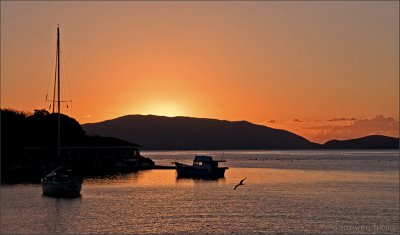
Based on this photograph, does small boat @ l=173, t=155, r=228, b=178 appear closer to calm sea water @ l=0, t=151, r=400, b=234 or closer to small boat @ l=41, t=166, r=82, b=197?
calm sea water @ l=0, t=151, r=400, b=234

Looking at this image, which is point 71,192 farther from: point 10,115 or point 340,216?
point 10,115

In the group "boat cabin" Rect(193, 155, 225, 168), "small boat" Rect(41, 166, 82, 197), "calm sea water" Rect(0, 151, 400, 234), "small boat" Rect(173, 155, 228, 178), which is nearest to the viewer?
"calm sea water" Rect(0, 151, 400, 234)

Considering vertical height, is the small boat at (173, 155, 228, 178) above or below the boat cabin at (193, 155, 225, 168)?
below

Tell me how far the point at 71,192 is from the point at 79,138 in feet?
222

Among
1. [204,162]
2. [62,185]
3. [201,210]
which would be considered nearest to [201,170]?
[204,162]

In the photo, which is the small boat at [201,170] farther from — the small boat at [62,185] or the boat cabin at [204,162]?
the small boat at [62,185]

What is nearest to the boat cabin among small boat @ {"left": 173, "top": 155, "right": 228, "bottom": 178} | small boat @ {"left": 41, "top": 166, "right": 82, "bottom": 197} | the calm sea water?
small boat @ {"left": 173, "top": 155, "right": 228, "bottom": 178}

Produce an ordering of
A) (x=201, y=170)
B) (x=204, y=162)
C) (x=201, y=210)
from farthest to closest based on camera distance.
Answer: (x=204, y=162), (x=201, y=170), (x=201, y=210)

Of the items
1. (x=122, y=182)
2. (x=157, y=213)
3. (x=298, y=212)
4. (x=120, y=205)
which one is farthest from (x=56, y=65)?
(x=298, y=212)

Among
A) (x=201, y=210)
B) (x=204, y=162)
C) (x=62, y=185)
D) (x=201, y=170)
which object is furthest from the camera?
(x=204, y=162)

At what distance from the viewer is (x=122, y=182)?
9494 centimetres

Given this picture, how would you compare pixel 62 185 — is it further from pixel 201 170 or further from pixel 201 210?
Answer: pixel 201 170

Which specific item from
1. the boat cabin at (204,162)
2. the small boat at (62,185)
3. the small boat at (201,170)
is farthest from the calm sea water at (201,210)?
the boat cabin at (204,162)

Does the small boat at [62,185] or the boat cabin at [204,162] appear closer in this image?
the small boat at [62,185]
